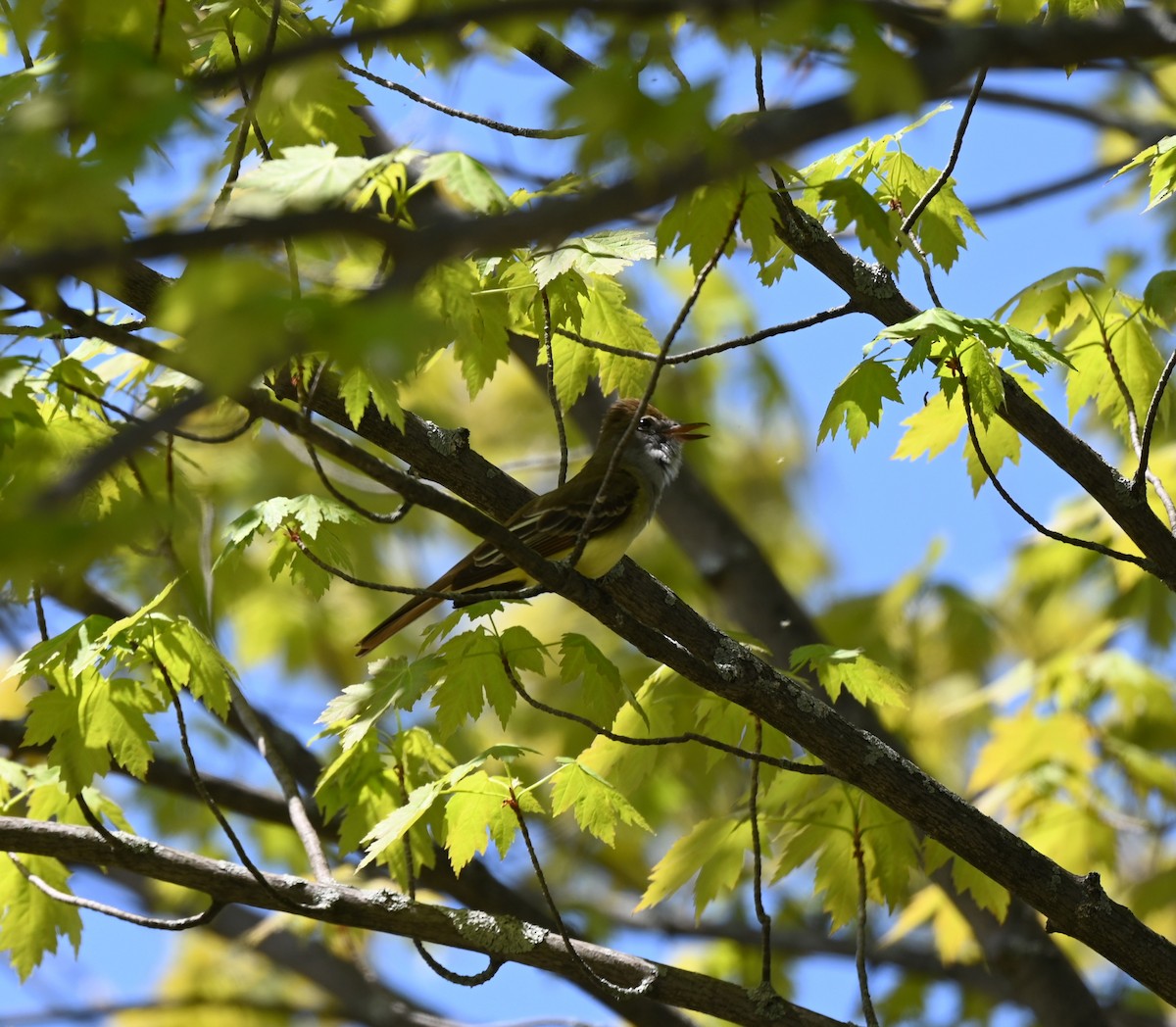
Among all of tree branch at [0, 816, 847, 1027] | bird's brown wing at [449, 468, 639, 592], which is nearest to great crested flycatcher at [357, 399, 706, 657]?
bird's brown wing at [449, 468, 639, 592]

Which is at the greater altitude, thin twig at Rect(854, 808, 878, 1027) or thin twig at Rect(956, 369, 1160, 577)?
thin twig at Rect(956, 369, 1160, 577)

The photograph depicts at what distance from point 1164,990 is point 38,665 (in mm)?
3200

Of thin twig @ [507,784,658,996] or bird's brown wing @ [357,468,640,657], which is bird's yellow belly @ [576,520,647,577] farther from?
thin twig @ [507,784,658,996]

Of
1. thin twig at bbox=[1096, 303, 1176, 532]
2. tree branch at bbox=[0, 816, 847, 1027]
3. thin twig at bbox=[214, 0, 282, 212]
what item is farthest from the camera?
thin twig at bbox=[1096, 303, 1176, 532]

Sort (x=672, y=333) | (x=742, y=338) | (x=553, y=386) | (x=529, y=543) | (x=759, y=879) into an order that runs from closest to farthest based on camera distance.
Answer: (x=672, y=333)
(x=742, y=338)
(x=759, y=879)
(x=553, y=386)
(x=529, y=543)

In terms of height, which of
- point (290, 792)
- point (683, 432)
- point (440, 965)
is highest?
point (683, 432)

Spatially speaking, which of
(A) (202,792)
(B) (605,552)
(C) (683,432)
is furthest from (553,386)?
(C) (683,432)

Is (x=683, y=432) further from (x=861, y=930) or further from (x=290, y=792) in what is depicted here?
(x=861, y=930)

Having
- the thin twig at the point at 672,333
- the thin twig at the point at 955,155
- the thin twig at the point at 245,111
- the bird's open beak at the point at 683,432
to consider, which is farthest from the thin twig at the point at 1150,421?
the thin twig at the point at 245,111

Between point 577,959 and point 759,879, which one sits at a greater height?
point 759,879

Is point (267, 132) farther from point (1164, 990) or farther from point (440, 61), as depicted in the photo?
point (1164, 990)

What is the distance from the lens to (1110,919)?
3629 mm

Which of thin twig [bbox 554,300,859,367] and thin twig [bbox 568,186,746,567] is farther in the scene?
thin twig [bbox 554,300,859,367]

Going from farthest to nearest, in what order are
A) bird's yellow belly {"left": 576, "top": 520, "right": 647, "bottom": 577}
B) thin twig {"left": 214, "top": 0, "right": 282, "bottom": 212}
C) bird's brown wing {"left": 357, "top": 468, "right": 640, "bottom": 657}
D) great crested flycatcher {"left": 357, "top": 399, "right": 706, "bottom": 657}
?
bird's brown wing {"left": 357, "top": 468, "right": 640, "bottom": 657} → great crested flycatcher {"left": 357, "top": 399, "right": 706, "bottom": 657} → bird's yellow belly {"left": 576, "top": 520, "right": 647, "bottom": 577} → thin twig {"left": 214, "top": 0, "right": 282, "bottom": 212}
